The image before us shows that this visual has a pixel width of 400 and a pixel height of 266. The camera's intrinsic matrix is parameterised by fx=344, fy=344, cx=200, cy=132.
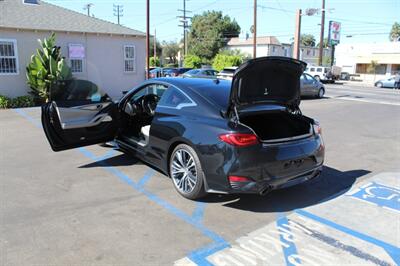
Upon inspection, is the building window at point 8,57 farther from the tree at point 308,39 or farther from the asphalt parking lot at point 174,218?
the tree at point 308,39

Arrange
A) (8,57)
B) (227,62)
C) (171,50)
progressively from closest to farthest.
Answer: (8,57) < (227,62) < (171,50)

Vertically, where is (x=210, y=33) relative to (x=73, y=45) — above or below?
above

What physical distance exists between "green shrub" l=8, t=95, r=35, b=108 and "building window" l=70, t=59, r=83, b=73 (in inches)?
106

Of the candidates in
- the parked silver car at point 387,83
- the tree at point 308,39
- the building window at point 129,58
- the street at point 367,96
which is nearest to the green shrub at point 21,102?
the building window at point 129,58

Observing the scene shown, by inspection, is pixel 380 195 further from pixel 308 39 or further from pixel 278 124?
pixel 308 39

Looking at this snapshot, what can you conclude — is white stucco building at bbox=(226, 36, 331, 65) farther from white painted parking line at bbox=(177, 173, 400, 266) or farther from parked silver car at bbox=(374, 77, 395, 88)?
white painted parking line at bbox=(177, 173, 400, 266)

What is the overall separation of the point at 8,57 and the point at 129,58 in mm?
5601

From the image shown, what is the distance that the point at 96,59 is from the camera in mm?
16609

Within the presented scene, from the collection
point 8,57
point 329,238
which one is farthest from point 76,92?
point 8,57

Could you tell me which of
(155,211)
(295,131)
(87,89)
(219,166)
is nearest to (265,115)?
A: (295,131)

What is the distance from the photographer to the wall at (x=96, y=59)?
567 inches

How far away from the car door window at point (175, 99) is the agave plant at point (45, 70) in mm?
9914

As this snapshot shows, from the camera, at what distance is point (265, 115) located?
4.80 m

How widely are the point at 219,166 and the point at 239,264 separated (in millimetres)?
1199
